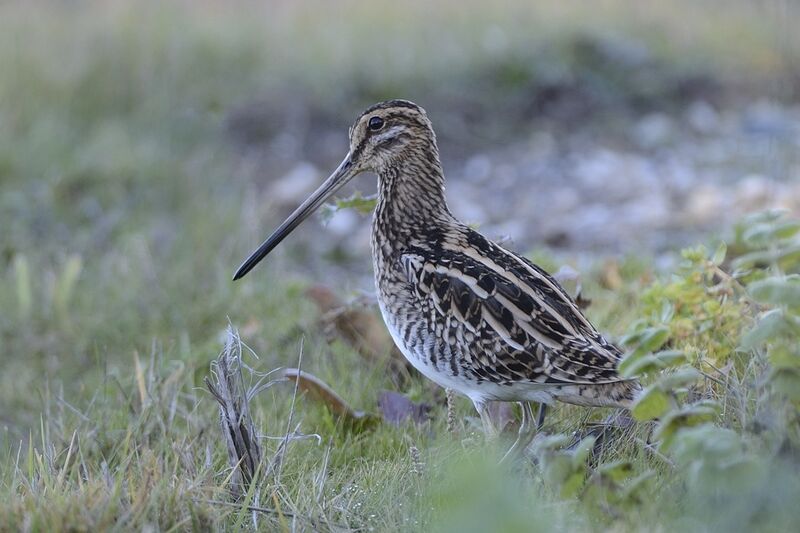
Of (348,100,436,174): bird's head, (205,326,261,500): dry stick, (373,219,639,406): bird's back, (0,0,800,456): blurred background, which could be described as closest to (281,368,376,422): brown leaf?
(373,219,639,406): bird's back

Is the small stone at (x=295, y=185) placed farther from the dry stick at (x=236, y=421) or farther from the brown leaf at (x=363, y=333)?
the dry stick at (x=236, y=421)

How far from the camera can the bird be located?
3.25 meters

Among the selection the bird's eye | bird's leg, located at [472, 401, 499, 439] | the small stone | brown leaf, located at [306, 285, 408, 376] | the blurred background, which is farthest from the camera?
Result: the small stone

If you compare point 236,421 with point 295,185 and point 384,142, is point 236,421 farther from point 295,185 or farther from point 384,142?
point 295,185

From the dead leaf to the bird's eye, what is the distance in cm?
90

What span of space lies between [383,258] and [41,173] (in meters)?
4.14

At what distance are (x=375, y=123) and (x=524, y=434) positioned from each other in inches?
48.1

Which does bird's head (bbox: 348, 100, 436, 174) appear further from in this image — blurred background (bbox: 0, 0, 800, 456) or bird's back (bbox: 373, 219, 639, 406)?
blurred background (bbox: 0, 0, 800, 456)

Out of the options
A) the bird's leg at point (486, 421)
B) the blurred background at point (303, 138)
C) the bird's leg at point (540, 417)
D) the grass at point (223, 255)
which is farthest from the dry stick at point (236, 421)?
the blurred background at point (303, 138)

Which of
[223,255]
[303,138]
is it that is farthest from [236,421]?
[303,138]

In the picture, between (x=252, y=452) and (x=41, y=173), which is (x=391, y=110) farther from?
(x=41, y=173)

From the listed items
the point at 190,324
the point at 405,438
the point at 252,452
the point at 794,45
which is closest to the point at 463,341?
the point at 405,438

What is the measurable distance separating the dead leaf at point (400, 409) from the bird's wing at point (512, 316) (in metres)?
0.52

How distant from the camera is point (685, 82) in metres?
9.34
